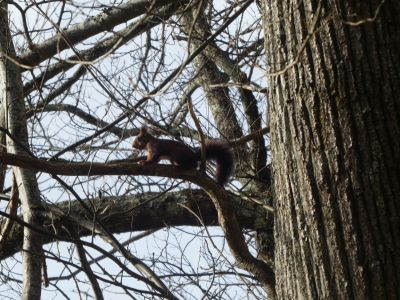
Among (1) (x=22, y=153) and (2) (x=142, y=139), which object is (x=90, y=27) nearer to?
(2) (x=142, y=139)

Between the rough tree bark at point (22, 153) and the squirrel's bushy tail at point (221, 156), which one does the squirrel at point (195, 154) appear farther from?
the rough tree bark at point (22, 153)

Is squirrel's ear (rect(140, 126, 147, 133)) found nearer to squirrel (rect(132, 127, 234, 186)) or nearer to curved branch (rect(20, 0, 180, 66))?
squirrel (rect(132, 127, 234, 186))

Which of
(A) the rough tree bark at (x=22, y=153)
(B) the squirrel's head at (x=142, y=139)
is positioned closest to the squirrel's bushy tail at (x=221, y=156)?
(B) the squirrel's head at (x=142, y=139)

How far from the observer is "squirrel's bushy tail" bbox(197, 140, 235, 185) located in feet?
13.1

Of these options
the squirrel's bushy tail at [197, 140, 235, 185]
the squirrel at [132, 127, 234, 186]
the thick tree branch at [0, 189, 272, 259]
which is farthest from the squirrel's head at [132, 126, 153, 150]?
the thick tree branch at [0, 189, 272, 259]

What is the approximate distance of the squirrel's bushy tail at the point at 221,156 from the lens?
3.99 meters

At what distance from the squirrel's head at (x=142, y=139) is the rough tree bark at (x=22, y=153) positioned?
0.64m

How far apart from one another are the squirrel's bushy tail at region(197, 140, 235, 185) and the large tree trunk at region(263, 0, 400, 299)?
1.42 m

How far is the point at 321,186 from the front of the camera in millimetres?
2436

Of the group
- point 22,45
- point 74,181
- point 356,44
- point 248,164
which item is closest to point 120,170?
point 356,44

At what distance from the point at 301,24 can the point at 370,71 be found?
0.31 metres

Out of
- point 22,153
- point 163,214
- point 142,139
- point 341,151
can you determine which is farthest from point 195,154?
point 341,151

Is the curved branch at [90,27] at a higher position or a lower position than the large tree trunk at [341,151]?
higher

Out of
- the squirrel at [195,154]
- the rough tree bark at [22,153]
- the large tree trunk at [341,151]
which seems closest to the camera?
the large tree trunk at [341,151]
